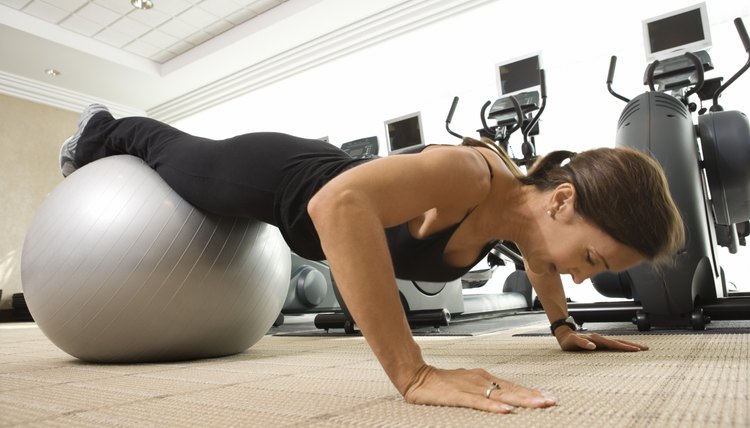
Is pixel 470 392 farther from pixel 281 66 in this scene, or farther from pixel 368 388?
pixel 281 66

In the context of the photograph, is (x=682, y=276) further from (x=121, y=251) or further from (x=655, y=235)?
(x=121, y=251)

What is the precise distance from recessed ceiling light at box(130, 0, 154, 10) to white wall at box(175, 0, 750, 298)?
183 cm

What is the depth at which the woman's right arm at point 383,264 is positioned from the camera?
0.94 meters

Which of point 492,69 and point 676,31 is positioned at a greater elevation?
point 492,69

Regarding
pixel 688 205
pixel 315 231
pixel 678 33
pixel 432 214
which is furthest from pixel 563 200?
pixel 678 33

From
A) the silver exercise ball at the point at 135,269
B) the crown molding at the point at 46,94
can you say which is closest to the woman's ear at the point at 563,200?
the silver exercise ball at the point at 135,269

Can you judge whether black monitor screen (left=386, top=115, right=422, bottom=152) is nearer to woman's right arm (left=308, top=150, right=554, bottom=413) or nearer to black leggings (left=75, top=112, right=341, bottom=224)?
black leggings (left=75, top=112, right=341, bottom=224)

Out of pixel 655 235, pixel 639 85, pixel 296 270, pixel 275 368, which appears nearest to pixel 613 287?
pixel 655 235

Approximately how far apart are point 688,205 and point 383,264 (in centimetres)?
158

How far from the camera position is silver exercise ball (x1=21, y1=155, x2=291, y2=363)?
5.39 ft

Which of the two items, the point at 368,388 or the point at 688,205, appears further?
the point at 688,205

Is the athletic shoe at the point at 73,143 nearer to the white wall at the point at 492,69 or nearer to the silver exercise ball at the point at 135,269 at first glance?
the silver exercise ball at the point at 135,269

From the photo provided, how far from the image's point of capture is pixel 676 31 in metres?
3.39

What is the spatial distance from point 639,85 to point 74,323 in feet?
19.8
